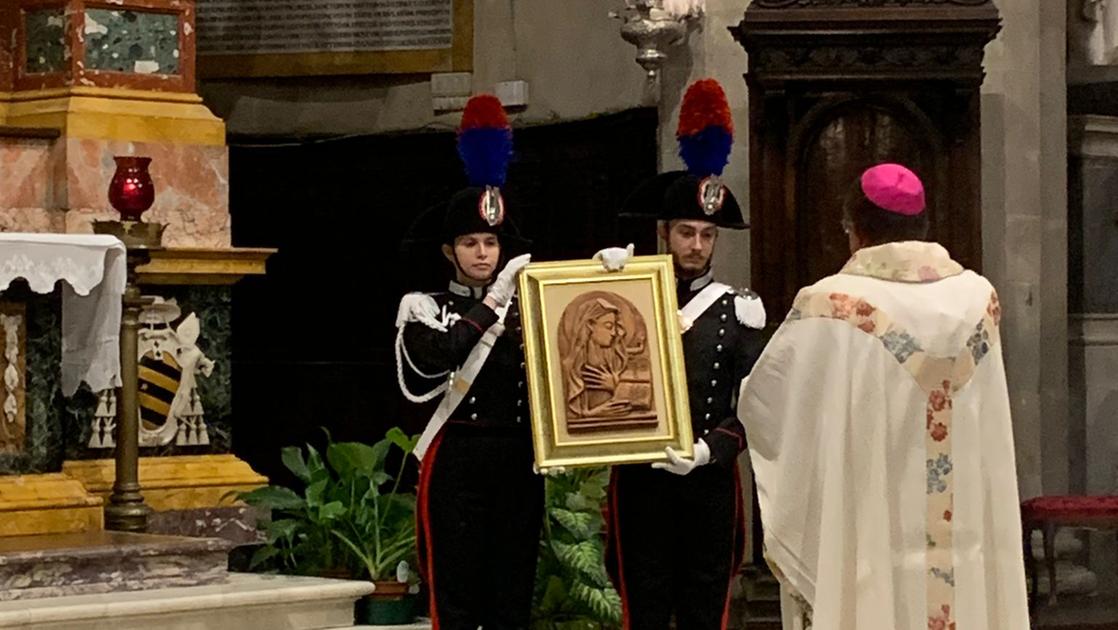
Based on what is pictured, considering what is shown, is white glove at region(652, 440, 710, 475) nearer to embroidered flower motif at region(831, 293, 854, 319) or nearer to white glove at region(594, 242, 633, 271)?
white glove at region(594, 242, 633, 271)

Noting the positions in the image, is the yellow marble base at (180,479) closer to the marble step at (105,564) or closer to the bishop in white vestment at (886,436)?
the marble step at (105,564)

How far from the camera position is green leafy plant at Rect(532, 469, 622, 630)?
7.37 meters

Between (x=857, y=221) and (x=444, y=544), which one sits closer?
(x=857, y=221)

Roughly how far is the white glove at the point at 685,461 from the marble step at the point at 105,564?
1.92 m

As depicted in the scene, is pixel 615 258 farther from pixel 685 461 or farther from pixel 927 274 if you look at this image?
pixel 927 274

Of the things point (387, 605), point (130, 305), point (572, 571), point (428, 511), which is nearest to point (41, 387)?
point (130, 305)

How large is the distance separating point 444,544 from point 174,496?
217 cm

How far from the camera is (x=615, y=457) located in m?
6.18

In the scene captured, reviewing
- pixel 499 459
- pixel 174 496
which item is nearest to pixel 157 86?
pixel 174 496

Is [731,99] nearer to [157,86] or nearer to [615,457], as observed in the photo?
[157,86]

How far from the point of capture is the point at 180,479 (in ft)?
27.2

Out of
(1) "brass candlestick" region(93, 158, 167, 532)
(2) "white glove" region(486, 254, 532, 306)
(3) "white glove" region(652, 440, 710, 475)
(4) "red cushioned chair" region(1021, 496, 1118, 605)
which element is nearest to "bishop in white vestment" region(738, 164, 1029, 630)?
(3) "white glove" region(652, 440, 710, 475)

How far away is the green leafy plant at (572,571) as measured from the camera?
7367mm

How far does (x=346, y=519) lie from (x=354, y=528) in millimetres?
44
